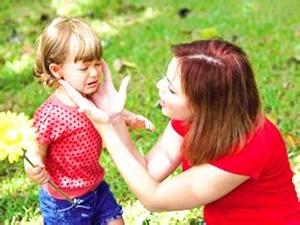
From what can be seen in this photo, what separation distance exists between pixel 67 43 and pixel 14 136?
439mm

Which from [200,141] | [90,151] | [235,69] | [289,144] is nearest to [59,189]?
[90,151]

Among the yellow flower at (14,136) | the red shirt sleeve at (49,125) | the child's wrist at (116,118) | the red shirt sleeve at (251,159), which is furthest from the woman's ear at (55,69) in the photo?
the red shirt sleeve at (251,159)

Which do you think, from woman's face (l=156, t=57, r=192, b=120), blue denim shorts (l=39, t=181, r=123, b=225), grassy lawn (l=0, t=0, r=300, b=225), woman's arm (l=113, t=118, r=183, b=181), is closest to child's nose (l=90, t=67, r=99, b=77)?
woman's face (l=156, t=57, r=192, b=120)

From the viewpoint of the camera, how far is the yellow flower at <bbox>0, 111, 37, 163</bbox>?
2.11m

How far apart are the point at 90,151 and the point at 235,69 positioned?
1.92 feet

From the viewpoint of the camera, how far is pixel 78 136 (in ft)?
8.38

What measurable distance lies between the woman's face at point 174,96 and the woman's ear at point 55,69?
346 mm

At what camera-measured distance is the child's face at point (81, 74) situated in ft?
8.16

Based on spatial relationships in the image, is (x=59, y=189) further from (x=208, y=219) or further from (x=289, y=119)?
(x=289, y=119)

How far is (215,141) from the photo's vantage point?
2.39 meters

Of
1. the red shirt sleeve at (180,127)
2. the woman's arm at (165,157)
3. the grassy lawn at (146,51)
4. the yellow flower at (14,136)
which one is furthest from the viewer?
the grassy lawn at (146,51)

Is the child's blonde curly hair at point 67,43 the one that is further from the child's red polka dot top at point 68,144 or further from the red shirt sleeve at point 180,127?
the red shirt sleeve at point 180,127

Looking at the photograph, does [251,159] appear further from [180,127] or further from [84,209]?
[84,209]

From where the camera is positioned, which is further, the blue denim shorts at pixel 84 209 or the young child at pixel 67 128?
the blue denim shorts at pixel 84 209
